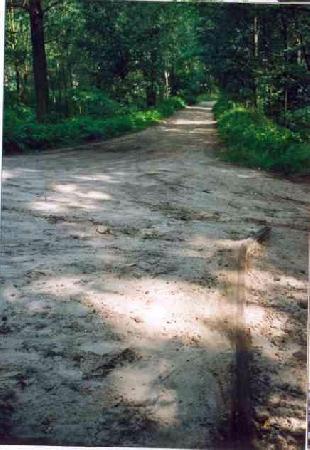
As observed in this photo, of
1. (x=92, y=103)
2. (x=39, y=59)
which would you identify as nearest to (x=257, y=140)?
(x=92, y=103)

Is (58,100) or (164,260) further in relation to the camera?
(58,100)

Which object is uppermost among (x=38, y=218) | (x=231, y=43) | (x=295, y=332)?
(x=231, y=43)

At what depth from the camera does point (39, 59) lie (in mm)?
3236

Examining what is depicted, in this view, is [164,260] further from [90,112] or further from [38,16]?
[38,16]

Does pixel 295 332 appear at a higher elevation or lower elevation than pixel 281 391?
higher

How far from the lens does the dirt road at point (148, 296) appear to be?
2.10 meters

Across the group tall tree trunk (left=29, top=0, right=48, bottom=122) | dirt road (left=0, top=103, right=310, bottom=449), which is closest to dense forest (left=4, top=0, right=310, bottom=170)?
tall tree trunk (left=29, top=0, right=48, bottom=122)

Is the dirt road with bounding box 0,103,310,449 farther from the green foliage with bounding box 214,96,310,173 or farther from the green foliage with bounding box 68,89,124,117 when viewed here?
the green foliage with bounding box 68,89,124,117

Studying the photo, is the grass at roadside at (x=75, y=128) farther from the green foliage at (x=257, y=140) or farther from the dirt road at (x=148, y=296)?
the green foliage at (x=257, y=140)

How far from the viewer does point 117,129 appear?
11.2 feet

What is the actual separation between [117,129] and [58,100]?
0.44m

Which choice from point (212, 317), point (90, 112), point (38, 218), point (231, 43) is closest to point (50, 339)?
point (212, 317)

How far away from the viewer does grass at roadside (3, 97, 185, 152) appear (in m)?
3.18

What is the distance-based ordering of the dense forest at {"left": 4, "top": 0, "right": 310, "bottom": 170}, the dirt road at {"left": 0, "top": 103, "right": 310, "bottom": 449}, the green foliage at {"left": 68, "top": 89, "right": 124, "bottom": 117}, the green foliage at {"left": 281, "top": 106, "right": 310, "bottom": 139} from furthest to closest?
the green foliage at {"left": 68, "top": 89, "right": 124, "bottom": 117} → the green foliage at {"left": 281, "top": 106, "right": 310, "bottom": 139} → the dense forest at {"left": 4, "top": 0, "right": 310, "bottom": 170} → the dirt road at {"left": 0, "top": 103, "right": 310, "bottom": 449}
